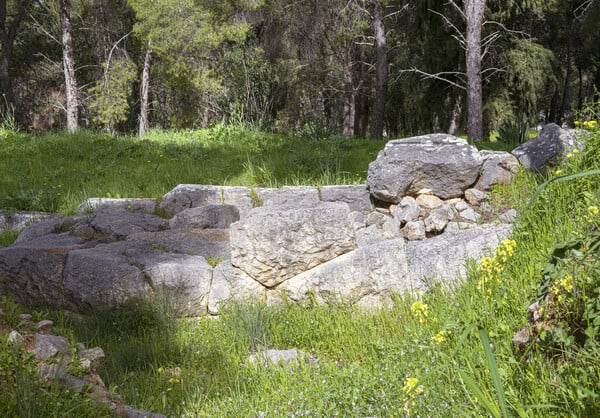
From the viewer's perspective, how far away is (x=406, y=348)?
3.30m

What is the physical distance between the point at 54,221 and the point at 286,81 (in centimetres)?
1436

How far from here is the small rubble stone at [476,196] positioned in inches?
247

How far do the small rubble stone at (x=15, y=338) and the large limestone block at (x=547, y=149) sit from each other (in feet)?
18.0

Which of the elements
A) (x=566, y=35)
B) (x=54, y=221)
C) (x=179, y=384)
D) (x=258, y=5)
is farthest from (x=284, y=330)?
(x=566, y=35)

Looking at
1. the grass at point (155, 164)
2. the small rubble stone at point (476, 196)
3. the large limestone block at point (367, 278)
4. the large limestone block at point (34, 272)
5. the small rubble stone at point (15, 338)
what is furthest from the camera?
the grass at point (155, 164)

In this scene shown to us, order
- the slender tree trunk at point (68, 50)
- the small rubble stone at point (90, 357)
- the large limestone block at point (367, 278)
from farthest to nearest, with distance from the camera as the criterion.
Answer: the slender tree trunk at point (68, 50)
the large limestone block at point (367, 278)
the small rubble stone at point (90, 357)

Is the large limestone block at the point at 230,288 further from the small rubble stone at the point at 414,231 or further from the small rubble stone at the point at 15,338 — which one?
the small rubble stone at the point at 15,338

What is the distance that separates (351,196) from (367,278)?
237 cm

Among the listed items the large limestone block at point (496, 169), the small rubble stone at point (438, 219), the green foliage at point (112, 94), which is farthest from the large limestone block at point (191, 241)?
the green foliage at point (112, 94)

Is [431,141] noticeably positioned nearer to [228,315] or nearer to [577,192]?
[577,192]

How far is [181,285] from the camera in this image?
4801 mm

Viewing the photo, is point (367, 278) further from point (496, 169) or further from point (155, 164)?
point (155, 164)

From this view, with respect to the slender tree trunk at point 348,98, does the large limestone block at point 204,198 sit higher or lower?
lower

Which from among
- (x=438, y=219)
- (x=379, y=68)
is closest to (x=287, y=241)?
(x=438, y=219)
